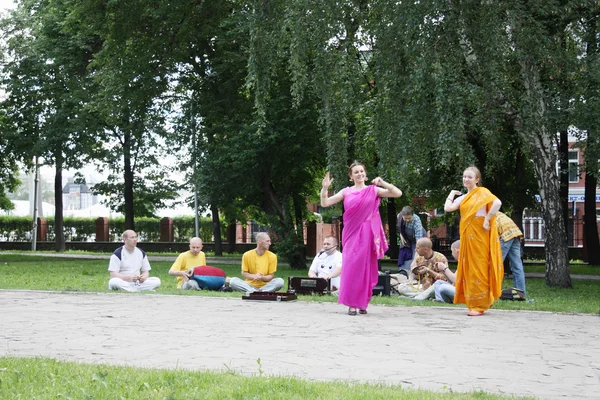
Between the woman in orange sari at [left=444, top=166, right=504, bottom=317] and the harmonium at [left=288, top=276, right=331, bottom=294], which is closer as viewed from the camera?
the woman in orange sari at [left=444, top=166, right=504, bottom=317]

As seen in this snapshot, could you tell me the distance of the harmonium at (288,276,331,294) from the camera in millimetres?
15555

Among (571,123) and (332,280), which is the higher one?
(571,123)

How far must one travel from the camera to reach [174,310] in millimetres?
12266

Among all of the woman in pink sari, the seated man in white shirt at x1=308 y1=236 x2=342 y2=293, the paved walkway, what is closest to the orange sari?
the paved walkway

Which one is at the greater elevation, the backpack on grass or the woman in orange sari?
the woman in orange sari

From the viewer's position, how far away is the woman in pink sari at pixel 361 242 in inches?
481

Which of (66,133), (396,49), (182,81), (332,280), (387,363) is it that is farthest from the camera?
(66,133)

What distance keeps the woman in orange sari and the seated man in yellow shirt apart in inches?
164

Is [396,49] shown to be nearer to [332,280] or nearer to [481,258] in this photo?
[332,280]

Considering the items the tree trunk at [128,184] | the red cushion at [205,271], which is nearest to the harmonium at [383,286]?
the red cushion at [205,271]

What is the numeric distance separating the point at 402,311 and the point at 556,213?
9.46 meters

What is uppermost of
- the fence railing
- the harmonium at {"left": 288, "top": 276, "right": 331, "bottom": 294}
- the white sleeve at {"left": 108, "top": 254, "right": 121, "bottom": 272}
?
the fence railing

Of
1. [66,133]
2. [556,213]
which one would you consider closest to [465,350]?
[556,213]

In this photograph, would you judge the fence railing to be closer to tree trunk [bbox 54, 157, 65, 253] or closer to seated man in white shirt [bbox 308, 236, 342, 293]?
tree trunk [bbox 54, 157, 65, 253]
